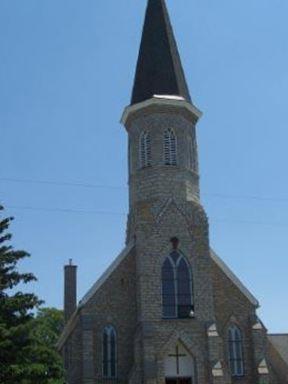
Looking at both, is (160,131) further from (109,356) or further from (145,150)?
(109,356)

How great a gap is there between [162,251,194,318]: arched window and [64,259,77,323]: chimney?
1072 centimetres

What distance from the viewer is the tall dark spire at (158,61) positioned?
33906 mm

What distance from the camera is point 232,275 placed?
3158 centimetres

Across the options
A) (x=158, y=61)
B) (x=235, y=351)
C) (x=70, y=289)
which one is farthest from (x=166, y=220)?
(x=70, y=289)

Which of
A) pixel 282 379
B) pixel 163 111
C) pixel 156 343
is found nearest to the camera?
pixel 156 343

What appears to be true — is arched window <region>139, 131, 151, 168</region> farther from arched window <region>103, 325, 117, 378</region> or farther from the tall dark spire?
arched window <region>103, 325, 117, 378</region>

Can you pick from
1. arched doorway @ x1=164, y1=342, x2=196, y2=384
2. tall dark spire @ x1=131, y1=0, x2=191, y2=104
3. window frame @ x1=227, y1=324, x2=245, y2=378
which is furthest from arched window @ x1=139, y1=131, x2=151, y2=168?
arched doorway @ x1=164, y1=342, x2=196, y2=384

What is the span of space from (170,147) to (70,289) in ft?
40.2

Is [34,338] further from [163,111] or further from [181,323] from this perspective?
[163,111]

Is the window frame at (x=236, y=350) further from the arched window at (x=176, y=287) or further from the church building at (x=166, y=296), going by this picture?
the arched window at (x=176, y=287)

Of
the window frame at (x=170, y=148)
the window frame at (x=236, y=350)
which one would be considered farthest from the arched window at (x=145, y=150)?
the window frame at (x=236, y=350)

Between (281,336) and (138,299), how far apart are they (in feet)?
41.1

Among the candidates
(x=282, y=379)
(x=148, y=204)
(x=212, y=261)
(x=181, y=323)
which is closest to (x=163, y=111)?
(x=148, y=204)

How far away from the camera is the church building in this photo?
28.8 m
